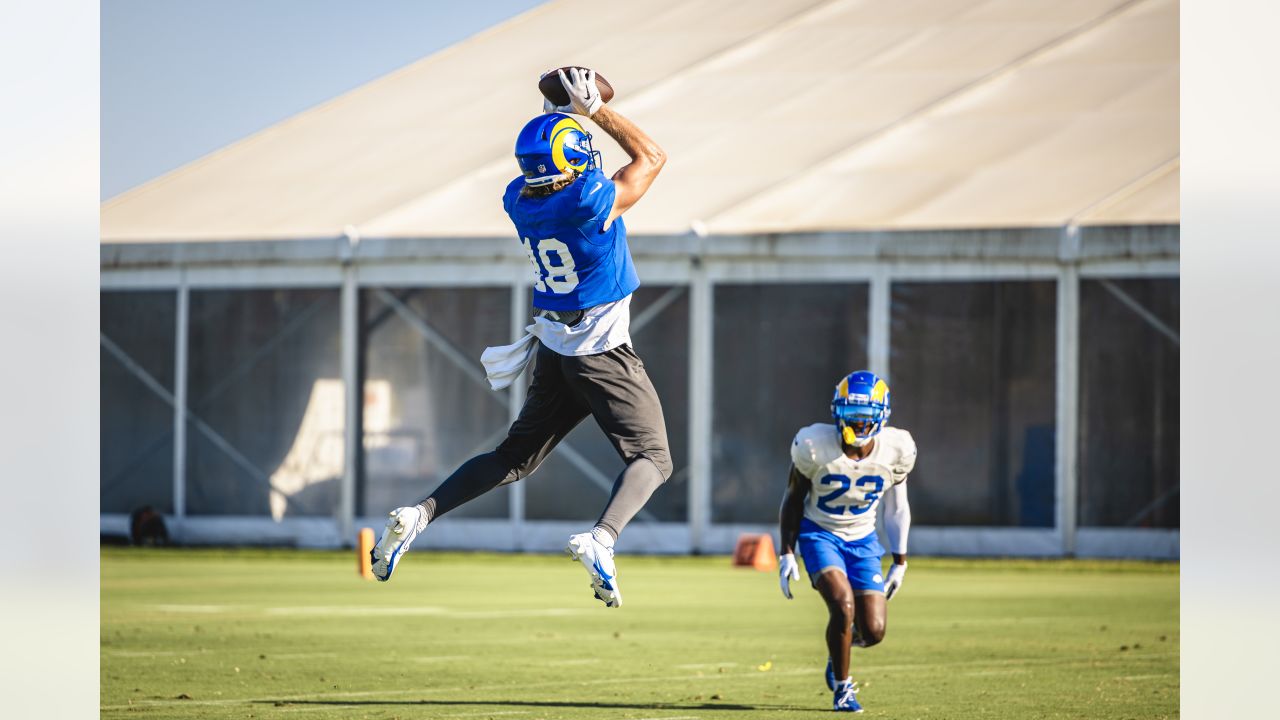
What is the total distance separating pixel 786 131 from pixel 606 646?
12.4 meters

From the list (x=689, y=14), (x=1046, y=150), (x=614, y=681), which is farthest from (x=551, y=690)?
(x=689, y=14)

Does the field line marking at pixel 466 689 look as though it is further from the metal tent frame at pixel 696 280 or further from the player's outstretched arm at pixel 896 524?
the metal tent frame at pixel 696 280

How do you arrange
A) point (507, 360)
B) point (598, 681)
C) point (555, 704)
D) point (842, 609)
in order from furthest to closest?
1. point (598, 681)
2. point (842, 609)
3. point (555, 704)
4. point (507, 360)

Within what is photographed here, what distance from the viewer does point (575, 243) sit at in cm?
618

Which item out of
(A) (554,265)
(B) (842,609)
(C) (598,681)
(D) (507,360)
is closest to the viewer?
(A) (554,265)

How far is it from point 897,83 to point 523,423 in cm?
1690

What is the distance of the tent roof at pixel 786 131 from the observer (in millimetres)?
19578

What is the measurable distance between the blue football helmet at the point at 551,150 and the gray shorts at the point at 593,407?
659 millimetres

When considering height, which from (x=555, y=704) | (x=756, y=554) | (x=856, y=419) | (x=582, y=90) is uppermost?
(x=582, y=90)

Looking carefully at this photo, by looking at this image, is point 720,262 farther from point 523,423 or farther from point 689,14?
point 523,423

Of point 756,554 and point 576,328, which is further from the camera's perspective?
point 756,554

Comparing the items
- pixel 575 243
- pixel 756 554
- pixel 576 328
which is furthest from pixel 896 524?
pixel 756 554

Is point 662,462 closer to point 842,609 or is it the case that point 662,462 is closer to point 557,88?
point 557,88

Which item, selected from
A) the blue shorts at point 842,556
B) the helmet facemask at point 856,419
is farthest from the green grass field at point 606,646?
the helmet facemask at point 856,419
